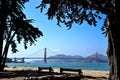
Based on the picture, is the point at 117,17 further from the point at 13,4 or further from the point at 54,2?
the point at 13,4

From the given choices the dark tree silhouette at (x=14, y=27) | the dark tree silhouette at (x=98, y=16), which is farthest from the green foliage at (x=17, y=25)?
the dark tree silhouette at (x=98, y=16)

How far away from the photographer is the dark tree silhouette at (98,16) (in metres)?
15.6

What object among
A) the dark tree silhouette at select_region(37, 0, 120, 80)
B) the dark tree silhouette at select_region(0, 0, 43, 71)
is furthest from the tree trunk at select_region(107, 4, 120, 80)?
the dark tree silhouette at select_region(0, 0, 43, 71)

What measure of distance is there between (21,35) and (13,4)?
4039 mm

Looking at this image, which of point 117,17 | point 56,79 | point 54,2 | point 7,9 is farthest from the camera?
point 7,9

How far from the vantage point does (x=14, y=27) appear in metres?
37.8

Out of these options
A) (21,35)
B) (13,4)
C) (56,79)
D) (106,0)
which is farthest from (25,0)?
(106,0)

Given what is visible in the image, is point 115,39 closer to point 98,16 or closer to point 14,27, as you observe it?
point 98,16

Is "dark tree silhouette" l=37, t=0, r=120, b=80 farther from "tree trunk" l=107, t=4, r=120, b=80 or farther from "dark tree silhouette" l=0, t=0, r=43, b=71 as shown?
"dark tree silhouette" l=0, t=0, r=43, b=71

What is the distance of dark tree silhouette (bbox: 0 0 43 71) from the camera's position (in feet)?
121

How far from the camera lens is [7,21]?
1505 inches

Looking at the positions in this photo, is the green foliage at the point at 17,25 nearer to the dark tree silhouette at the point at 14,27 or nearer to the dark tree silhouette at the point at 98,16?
the dark tree silhouette at the point at 14,27

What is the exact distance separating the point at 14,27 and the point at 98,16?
21035 millimetres

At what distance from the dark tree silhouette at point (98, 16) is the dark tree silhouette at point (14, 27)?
1876 centimetres
